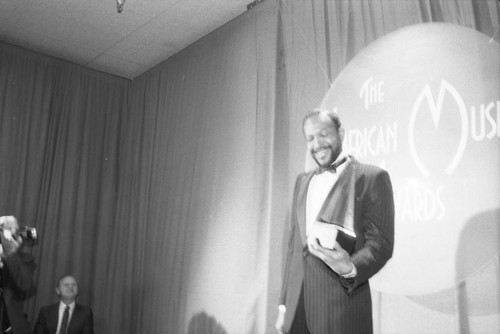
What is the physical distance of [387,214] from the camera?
2.84 meters

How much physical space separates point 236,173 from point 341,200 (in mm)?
1484

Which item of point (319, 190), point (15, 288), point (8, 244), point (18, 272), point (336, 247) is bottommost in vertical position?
point (15, 288)

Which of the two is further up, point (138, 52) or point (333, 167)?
point (138, 52)

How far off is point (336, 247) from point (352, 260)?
0.11m

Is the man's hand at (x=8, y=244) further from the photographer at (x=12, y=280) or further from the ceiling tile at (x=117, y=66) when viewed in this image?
the ceiling tile at (x=117, y=66)

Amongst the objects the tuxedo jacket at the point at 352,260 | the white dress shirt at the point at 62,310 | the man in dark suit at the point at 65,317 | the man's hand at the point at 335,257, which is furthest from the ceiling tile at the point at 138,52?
the man's hand at the point at 335,257

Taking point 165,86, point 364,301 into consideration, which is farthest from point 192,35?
point 364,301

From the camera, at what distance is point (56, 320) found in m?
4.55

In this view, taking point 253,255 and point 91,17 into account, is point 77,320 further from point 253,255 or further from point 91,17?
point 91,17

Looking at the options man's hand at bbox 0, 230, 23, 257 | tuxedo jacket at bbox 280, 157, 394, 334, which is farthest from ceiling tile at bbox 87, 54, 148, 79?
tuxedo jacket at bbox 280, 157, 394, 334

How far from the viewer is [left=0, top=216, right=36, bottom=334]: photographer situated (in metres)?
4.24

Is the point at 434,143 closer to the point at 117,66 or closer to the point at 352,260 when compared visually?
the point at 352,260

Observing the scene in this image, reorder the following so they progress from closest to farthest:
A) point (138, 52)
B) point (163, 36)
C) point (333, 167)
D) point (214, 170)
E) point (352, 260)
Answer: point (352, 260)
point (333, 167)
point (214, 170)
point (163, 36)
point (138, 52)

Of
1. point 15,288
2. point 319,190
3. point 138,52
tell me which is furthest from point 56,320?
point 319,190
